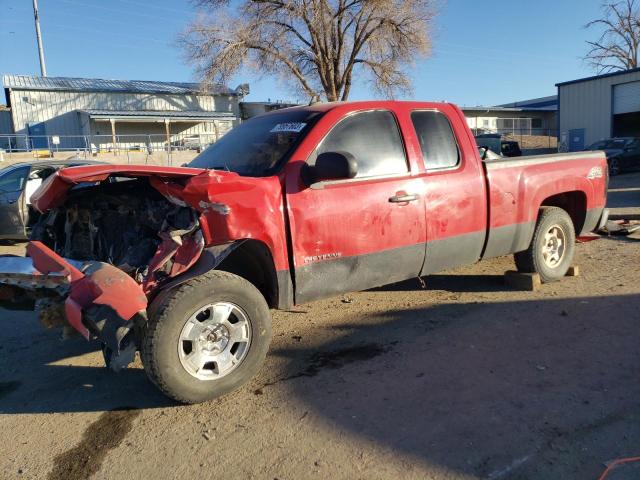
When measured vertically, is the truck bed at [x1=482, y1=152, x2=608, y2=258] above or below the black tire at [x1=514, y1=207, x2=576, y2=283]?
above

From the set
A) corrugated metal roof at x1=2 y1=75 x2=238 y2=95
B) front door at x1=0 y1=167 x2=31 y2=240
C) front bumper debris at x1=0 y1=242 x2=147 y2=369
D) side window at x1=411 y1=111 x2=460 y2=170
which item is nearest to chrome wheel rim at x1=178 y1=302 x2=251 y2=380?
front bumper debris at x1=0 y1=242 x2=147 y2=369

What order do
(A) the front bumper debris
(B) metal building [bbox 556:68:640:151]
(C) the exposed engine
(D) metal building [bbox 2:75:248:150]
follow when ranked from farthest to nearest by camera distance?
1. (D) metal building [bbox 2:75:248:150]
2. (B) metal building [bbox 556:68:640:151]
3. (C) the exposed engine
4. (A) the front bumper debris

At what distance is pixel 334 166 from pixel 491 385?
5.95 ft

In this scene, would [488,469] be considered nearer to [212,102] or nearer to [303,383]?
[303,383]

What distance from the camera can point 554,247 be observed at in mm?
5820

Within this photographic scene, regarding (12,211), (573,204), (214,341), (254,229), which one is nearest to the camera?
(214,341)

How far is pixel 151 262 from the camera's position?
129 inches

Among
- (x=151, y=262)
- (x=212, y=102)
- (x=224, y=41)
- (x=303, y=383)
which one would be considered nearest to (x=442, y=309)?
(x=303, y=383)

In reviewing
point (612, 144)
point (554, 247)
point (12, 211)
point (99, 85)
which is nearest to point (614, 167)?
point (612, 144)

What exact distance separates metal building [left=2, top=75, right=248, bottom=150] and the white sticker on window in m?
28.5

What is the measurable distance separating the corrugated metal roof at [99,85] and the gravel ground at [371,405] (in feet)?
95.3

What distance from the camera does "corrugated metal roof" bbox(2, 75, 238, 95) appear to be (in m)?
34.9

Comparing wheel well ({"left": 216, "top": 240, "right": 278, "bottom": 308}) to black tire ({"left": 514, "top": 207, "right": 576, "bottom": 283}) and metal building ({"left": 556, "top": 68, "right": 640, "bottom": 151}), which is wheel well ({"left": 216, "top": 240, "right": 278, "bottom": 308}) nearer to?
black tire ({"left": 514, "top": 207, "right": 576, "bottom": 283})

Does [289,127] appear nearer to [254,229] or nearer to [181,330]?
[254,229]
